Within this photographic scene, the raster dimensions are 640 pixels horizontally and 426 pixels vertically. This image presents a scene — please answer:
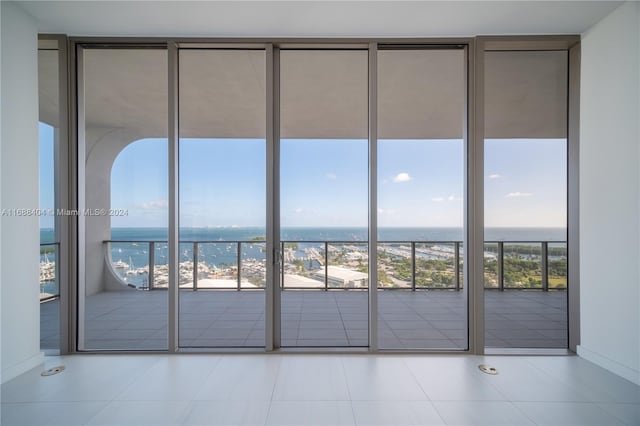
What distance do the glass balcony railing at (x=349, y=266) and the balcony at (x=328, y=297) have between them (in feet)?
0.06

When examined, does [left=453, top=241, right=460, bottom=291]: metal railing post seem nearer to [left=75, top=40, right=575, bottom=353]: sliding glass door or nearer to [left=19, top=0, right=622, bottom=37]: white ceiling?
[left=75, top=40, right=575, bottom=353]: sliding glass door

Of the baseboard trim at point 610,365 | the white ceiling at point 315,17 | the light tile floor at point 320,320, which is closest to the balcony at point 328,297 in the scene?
the light tile floor at point 320,320

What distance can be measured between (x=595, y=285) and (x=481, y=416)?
1703 mm

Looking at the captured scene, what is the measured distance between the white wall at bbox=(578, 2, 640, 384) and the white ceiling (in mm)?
269

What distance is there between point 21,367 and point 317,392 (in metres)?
2.37

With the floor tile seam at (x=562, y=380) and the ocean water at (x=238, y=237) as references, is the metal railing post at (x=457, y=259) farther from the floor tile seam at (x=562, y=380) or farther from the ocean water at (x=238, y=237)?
the floor tile seam at (x=562, y=380)

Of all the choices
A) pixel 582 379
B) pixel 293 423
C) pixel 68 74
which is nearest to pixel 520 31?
pixel 582 379

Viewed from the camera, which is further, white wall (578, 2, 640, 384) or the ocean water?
the ocean water

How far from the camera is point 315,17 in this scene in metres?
2.43

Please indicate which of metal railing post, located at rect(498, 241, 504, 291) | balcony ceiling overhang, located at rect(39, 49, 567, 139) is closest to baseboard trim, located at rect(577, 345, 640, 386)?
balcony ceiling overhang, located at rect(39, 49, 567, 139)

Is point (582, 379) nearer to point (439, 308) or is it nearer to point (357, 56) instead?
point (439, 308)

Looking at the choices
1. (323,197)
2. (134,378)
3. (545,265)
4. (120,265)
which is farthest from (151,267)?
(545,265)

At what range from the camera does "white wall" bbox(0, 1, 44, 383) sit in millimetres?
2236

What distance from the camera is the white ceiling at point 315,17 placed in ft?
7.49
